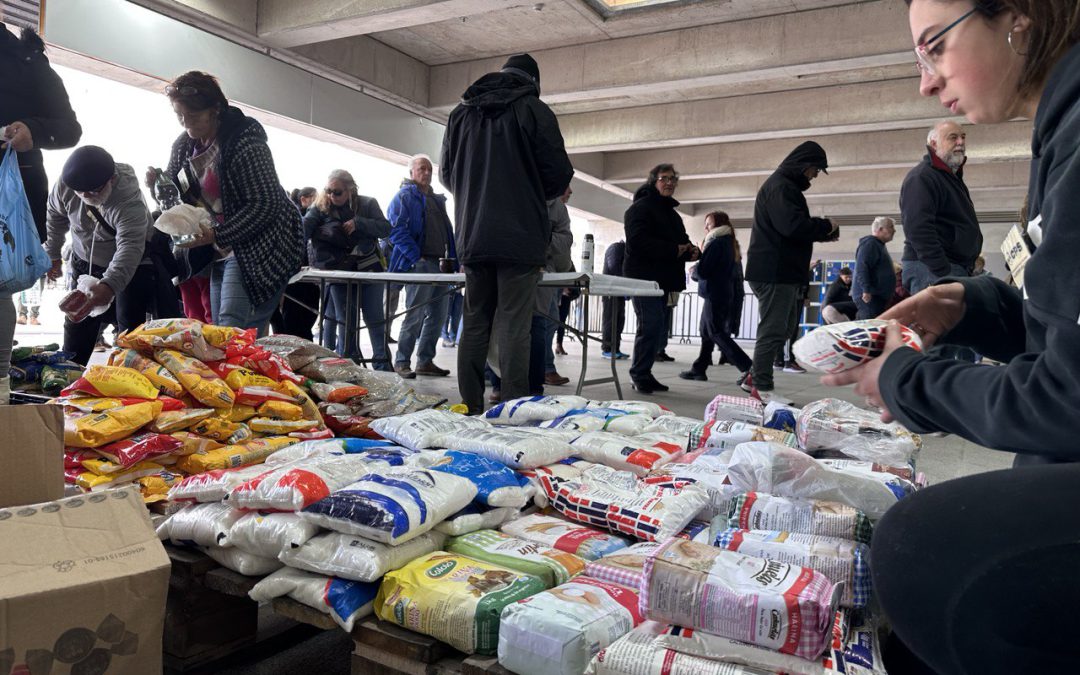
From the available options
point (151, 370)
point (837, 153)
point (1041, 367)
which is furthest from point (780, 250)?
point (837, 153)

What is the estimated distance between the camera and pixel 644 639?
3.61 feet

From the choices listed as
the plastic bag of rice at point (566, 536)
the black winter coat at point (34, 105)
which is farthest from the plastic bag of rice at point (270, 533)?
the black winter coat at point (34, 105)

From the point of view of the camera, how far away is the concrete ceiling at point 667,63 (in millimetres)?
7012

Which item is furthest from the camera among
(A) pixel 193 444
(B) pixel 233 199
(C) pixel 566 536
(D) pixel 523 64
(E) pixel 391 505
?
(D) pixel 523 64

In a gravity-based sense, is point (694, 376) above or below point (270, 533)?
below

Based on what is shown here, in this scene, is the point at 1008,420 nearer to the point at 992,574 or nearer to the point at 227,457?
the point at 992,574

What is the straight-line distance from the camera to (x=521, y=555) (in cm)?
144

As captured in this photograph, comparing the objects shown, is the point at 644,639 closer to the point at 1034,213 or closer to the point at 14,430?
the point at 1034,213

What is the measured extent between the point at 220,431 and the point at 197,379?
188 mm

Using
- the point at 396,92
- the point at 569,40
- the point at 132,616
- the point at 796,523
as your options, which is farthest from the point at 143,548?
the point at 396,92

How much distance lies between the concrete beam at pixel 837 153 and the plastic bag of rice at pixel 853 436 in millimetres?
10414

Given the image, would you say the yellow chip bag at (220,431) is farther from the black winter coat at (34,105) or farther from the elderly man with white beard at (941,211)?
Answer: the elderly man with white beard at (941,211)

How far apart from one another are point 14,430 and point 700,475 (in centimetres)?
147

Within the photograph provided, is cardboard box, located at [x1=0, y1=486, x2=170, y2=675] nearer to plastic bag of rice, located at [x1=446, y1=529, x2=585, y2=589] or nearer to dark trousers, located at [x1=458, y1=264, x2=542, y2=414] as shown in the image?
plastic bag of rice, located at [x1=446, y1=529, x2=585, y2=589]
